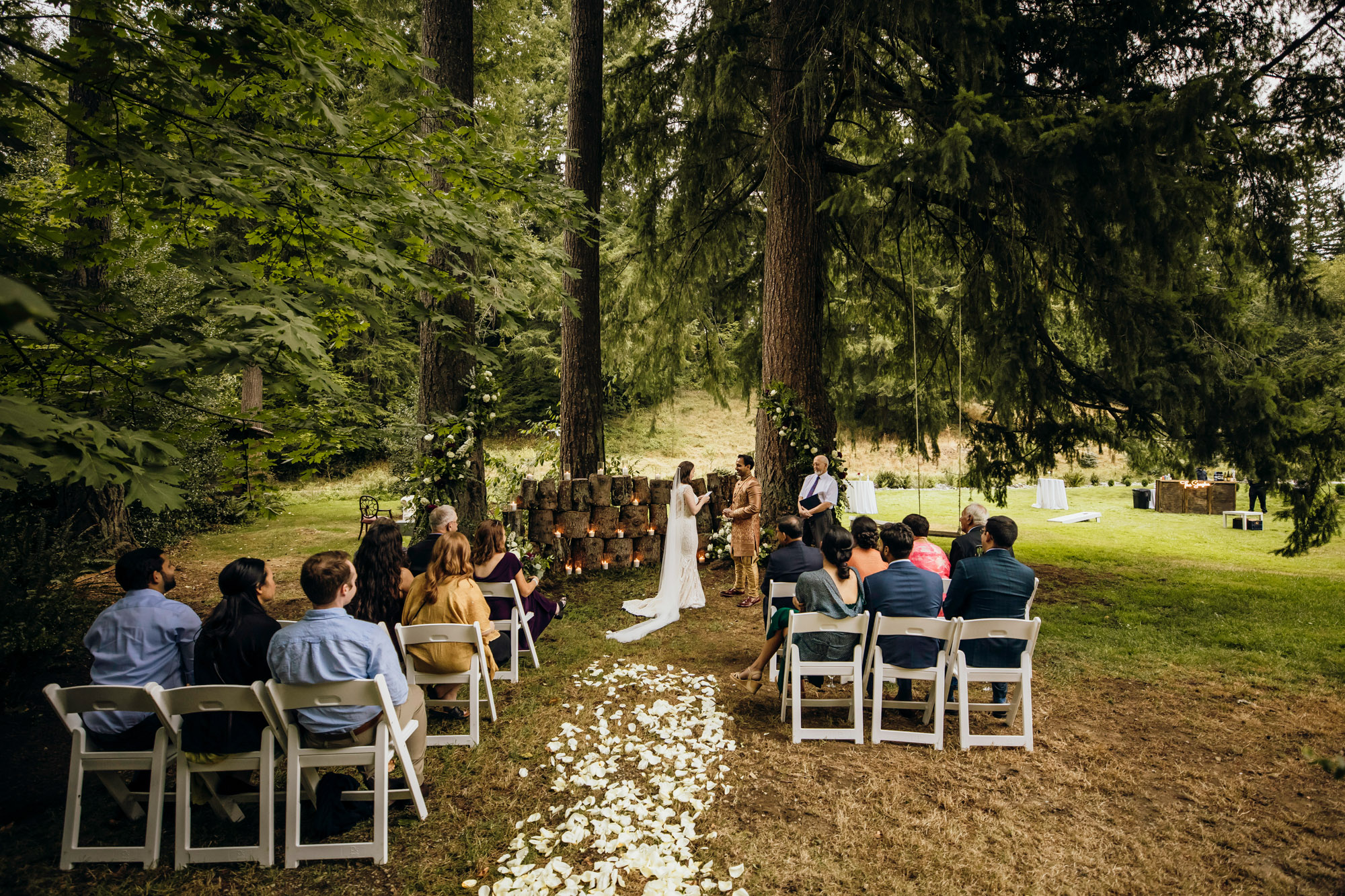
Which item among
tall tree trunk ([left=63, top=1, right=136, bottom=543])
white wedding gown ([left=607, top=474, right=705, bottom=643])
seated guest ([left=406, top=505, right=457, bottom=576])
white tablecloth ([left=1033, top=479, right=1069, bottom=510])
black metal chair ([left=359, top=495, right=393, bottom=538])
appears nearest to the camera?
tall tree trunk ([left=63, top=1, right=136, bottom=543])

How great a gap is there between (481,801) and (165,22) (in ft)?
14.7

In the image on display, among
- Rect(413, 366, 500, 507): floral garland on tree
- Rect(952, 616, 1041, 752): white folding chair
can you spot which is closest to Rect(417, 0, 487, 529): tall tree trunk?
Answer: Rect(413, 366, 500, 507): floral garland on tree

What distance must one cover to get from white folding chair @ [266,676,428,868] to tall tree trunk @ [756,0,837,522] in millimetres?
6810

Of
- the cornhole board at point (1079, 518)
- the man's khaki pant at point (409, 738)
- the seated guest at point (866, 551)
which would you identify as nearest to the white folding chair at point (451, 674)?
the man's khaki pant at point (409, 738)

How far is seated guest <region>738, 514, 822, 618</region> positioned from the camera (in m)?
5.58

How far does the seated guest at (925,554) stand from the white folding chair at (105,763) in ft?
15.8

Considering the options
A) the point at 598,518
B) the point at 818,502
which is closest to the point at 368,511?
the point at 598,518

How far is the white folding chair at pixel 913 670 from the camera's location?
423cm

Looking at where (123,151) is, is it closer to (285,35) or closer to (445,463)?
(285,35)

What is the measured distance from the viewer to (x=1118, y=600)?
27.2 ft

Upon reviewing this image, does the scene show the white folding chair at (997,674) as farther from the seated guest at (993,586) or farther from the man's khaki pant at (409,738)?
the man's khaki pant at (409,738)

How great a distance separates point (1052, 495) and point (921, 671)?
15.8m

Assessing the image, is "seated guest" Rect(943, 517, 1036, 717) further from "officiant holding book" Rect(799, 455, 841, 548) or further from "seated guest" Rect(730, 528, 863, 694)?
"officiant holding book" Rect(799, 455, 841, 548)

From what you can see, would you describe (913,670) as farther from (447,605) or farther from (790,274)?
(790,274)
